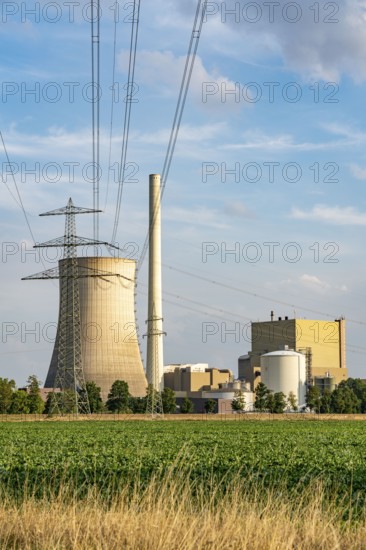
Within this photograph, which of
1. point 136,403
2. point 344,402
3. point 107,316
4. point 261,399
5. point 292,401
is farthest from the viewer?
point 344,402

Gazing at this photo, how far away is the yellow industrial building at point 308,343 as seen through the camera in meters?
123

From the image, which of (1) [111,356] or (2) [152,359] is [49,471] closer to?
(1) [111,356]

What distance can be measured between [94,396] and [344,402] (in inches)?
1420

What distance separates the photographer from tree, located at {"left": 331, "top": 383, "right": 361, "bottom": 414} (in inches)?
4043

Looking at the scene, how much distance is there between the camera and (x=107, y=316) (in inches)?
2657

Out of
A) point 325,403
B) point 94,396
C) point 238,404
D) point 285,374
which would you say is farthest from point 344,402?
point 94,396

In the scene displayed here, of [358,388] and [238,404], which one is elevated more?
[358,388]

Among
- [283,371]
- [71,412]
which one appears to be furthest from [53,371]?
[283,371]

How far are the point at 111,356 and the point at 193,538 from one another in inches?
2499

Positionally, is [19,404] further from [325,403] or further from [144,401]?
[325,403]

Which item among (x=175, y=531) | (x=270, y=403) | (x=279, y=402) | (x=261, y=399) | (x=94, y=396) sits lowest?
(x=270, y=403)

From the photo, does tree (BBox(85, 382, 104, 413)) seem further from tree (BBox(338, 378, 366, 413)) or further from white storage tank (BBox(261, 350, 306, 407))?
tree (BBox(338, 378, 366, 413))

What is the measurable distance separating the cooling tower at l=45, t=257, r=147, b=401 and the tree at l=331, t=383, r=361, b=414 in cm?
3727

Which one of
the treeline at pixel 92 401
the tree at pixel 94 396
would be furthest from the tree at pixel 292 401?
the tree at pixel 94 396
